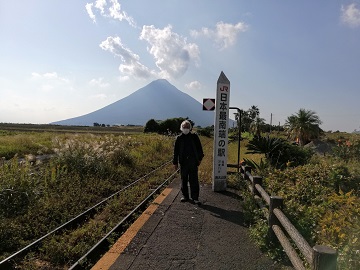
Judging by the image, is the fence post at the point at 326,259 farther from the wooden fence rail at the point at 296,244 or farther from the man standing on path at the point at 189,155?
the man standing on path at the point at 189,155

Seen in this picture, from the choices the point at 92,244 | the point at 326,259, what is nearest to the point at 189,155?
the point at 92,244

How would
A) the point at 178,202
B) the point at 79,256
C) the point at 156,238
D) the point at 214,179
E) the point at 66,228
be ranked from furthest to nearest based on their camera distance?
1. the point at 214,179
2. the point at 178,202
3. the point at 66,228
4. the point at 156,238
5. the point at 79,256

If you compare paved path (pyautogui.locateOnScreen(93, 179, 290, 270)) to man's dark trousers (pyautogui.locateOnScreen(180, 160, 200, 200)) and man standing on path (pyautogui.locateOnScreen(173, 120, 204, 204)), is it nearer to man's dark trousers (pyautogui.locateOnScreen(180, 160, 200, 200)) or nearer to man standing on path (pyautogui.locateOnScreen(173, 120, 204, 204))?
man's dark trousers (pyautogui.locateOnScreen(180, 160, 200, 200))

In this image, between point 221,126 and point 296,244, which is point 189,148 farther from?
point 296,244

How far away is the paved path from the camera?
4258 millimetres

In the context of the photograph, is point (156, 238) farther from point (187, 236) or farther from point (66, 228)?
point (66, 228)

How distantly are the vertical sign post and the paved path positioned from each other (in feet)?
5.03

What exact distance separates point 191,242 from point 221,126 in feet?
13.7

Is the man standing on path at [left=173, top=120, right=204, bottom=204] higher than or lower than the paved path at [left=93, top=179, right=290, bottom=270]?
higher

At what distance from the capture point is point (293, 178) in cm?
756

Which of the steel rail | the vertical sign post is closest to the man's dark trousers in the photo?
the steel rail

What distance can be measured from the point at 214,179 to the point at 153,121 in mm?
54547

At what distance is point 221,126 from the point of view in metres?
→ 8.59

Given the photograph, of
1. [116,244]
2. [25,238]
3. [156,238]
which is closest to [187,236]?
[156,238]
